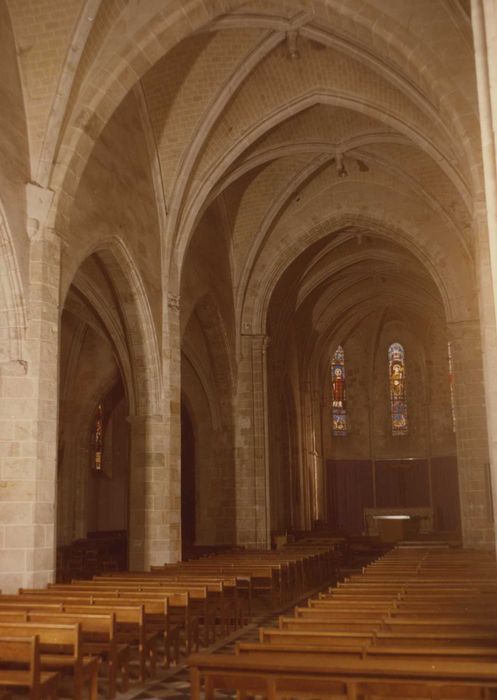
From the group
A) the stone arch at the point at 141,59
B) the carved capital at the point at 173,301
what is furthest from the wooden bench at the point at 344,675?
the carved capital at the point at 173,301

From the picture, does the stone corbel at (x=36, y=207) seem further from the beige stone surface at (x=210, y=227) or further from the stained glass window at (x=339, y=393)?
the stained glass window at (x=339, y=393)

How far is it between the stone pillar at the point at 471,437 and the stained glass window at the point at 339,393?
17.6 meters

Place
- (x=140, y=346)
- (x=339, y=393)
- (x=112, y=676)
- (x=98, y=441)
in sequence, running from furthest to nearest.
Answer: (x=339, y=393) → (x=98, y=441) → (x=140, y=346) → (x=112, y=676)

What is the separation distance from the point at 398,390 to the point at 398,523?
1126 centimetres

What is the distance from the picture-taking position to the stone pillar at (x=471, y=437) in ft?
64.9

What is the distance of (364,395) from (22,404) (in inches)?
1131

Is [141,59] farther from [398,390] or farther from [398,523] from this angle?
[398,390]

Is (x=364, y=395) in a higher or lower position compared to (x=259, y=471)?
higher

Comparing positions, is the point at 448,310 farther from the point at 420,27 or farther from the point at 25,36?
the point at 25,36

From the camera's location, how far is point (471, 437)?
20.6m

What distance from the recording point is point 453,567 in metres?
12.7

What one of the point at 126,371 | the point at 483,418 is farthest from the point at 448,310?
the point at 126,371

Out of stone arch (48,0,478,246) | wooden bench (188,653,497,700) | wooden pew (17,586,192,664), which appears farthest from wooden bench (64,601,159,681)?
stone arch (48,0,478,246)

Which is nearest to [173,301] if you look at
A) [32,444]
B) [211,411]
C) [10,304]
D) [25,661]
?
[10,304]
